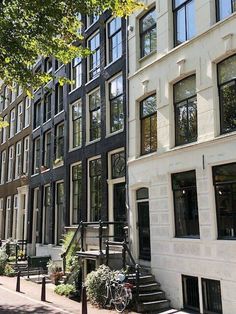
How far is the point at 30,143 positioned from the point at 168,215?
17.7 m

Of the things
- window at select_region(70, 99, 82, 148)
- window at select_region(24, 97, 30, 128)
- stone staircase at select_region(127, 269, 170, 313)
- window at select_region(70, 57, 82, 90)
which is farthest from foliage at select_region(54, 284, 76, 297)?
window at select_region(24, 97, 30, 128)

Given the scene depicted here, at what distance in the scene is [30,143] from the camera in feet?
96.0

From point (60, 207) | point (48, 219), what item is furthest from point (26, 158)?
point (60, 207)

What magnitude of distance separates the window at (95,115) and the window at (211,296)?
30.6 ft

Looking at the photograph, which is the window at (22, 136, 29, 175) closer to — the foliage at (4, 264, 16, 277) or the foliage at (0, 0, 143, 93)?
the foliage at (4, 264, 16, 277)

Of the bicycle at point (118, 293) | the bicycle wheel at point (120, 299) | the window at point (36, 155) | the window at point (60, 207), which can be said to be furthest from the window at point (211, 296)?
the window at point (36, 155)

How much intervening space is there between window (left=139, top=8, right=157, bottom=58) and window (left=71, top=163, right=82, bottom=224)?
720cm

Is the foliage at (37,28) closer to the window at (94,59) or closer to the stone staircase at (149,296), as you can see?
the stone staircase at (149,296)

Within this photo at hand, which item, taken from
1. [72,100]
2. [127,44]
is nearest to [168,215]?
[127,44]

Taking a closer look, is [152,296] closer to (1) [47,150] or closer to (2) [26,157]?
(1) [47,150]

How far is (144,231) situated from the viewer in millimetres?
15211

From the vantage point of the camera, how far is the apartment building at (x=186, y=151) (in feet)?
38.4

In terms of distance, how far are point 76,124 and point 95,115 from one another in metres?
2.42

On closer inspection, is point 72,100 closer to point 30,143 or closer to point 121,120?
point 121,120
